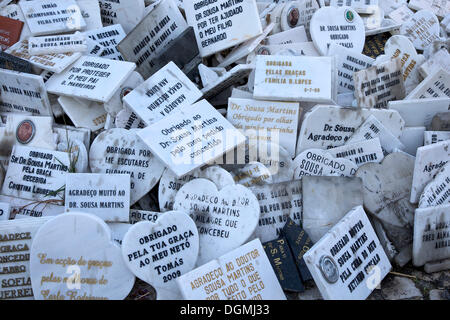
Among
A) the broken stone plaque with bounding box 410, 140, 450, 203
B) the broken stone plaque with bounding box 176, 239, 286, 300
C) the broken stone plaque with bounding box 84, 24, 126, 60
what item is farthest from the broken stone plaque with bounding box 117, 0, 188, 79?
the broken stone plaque with bounding box 410, 140, 450, 203

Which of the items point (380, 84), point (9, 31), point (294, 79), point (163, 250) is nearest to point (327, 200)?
point (294, 79)

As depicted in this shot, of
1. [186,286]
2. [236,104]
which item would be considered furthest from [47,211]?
[236,104]

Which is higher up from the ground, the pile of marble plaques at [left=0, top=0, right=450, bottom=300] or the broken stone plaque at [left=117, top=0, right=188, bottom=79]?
the broken stone plaque at [left=117, top=0, right=188, bottom=79]

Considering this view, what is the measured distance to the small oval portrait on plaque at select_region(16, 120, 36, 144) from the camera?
4188 mm

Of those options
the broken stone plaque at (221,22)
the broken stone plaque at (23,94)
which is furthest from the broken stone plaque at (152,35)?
the broken stone plaque at (23,94)

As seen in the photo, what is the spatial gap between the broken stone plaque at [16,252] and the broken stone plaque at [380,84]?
295cm

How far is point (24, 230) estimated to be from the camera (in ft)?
11.5

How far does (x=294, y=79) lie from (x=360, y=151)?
855mm

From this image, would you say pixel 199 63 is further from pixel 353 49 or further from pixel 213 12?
pixel 353 49

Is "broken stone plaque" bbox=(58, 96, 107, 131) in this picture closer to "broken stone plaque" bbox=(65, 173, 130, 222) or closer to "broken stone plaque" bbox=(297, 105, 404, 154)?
"broken stone plaque" bbox=(65, 173, 130, 222)

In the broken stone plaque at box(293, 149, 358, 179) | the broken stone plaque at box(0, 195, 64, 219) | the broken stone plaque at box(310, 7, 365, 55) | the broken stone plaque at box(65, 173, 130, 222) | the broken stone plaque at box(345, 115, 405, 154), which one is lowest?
the broken stone plaque at box(0, 195, 64, 219)

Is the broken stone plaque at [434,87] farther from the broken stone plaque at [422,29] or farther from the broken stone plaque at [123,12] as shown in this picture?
the broken stone plaque at [123,12]

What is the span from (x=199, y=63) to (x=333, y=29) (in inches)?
58.4

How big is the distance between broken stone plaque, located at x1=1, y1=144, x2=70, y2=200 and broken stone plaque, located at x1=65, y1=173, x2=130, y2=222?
172 mm
